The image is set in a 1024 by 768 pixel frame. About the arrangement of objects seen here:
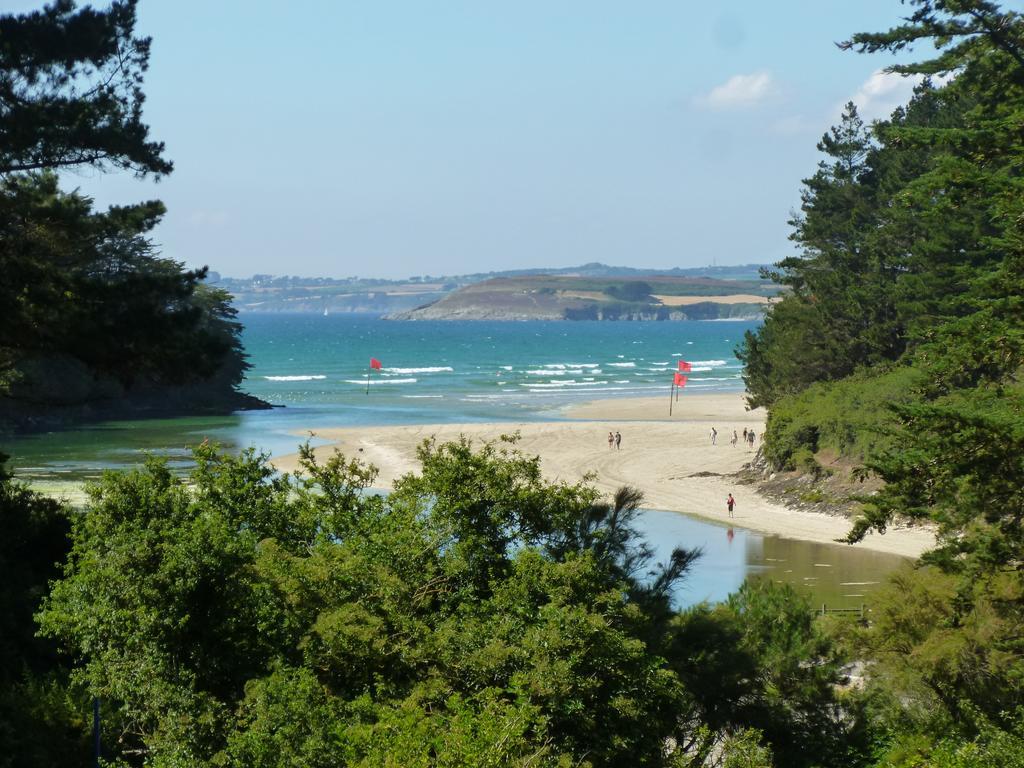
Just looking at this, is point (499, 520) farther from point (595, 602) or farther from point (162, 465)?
point (162, 465)

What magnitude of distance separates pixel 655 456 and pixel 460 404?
99.6 ft

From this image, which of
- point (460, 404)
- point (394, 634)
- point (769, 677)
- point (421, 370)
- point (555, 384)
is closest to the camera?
point (394, 634)

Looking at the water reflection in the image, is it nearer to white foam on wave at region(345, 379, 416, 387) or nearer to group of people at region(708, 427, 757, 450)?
group of people at region(708, 427, 757, 450)

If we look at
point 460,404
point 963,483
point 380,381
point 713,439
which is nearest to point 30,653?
point 963,483

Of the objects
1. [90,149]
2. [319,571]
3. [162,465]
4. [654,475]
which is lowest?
[654,475]

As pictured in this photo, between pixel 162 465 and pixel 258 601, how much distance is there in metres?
2.99

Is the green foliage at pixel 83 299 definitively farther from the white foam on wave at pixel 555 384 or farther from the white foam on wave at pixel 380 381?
the white foam on wave at pixel 380 381

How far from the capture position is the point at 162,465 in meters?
14.8

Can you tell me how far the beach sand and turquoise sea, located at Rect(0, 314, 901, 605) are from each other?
6.65 feet

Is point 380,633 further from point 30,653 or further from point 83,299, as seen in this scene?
point 83,299

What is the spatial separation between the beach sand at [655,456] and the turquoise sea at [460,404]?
79.8 inches

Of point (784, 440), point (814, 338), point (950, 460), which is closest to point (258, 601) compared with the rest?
point (950, 460)

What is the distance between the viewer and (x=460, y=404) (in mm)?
84062

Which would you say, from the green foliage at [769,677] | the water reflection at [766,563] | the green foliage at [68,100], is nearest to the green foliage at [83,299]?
the green foliage at [68,100]
